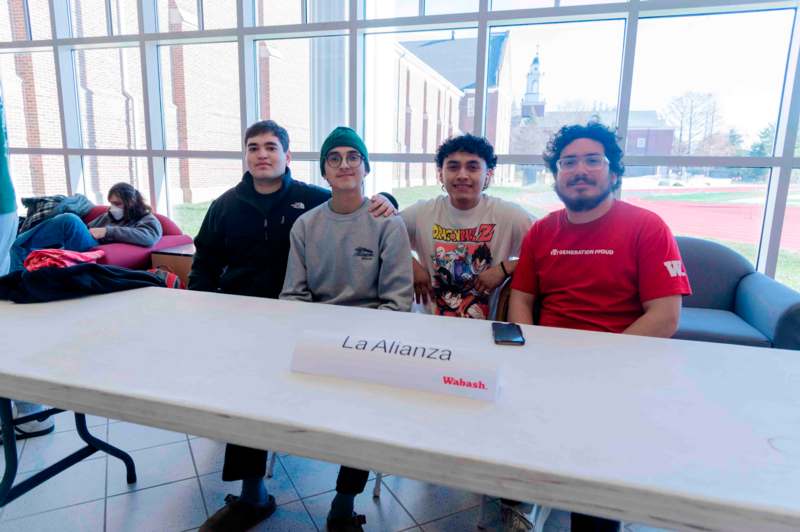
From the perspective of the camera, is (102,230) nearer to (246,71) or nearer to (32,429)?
(246,71)

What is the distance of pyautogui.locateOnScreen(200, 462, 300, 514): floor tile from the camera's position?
159cm

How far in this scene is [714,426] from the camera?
2.15ft

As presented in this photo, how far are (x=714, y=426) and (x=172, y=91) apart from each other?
4767 millimetres

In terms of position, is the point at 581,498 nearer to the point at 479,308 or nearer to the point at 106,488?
the point at 479,308

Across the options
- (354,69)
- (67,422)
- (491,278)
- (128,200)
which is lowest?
(67,422)

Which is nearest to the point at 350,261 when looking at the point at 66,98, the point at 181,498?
the point at 181,498

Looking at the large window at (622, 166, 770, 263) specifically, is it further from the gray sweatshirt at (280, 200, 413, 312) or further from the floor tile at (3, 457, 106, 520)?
the floor tile at (3, 457, 106, 520)

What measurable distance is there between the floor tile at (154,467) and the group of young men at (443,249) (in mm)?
382

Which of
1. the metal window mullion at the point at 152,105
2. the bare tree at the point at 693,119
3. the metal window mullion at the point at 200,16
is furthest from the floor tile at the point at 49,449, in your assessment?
the bare tree at the point at 693,119

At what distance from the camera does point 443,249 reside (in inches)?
73.4

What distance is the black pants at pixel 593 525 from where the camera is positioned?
104 cm

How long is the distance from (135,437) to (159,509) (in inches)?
21.1

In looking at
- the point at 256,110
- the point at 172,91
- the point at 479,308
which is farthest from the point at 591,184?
the point at 172,91

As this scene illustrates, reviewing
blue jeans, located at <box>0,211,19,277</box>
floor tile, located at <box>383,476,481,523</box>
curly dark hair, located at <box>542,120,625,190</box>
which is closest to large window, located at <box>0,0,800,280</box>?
curly dark hair, located at <box>542,120,625,190</box>
